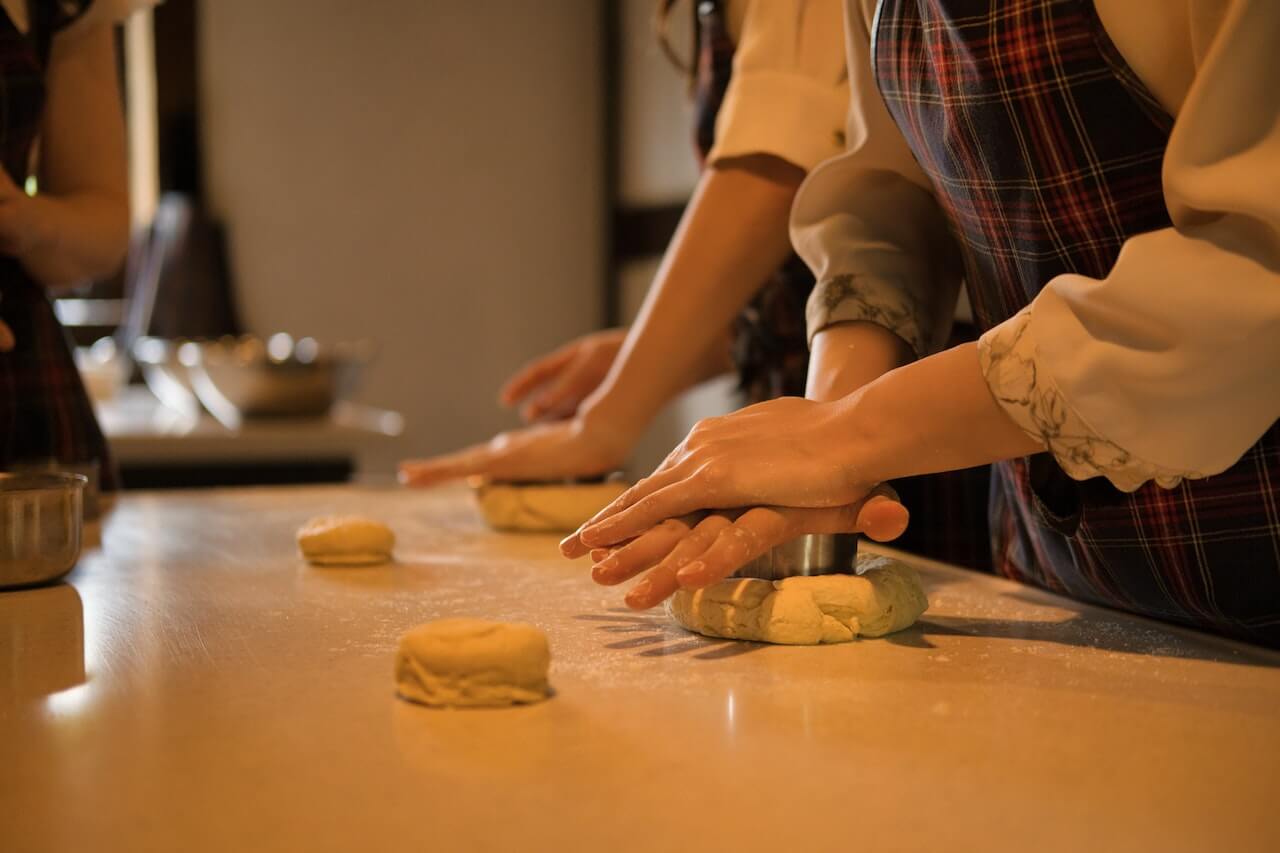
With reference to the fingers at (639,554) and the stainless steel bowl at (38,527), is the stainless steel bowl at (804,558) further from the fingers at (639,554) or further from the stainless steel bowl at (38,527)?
Answer: the stainless steel bowl at (38,527)

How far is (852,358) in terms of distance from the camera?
1166 mm

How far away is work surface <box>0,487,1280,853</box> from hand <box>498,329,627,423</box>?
2.69 feet

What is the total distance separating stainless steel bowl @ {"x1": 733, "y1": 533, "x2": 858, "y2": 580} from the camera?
1020mm

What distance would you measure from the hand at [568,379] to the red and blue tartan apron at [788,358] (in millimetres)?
251

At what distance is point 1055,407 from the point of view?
0.84 m

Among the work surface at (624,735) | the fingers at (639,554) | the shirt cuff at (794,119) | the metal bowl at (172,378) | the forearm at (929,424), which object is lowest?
the metal bowl at (172,378)

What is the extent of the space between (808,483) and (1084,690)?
237 millimetres

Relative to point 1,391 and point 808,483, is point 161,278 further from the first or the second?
point 808,483

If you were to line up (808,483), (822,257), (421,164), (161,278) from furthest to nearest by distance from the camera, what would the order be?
(421,164) < (161,278) < (822,257) < (808,483)

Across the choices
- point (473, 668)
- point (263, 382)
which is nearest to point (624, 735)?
point (473, 668)

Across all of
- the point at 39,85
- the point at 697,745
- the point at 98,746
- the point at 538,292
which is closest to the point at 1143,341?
the point at 697,745

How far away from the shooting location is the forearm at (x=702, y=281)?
153cm

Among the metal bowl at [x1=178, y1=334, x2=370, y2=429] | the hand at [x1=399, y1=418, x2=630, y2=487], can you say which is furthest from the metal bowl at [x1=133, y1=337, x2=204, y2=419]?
the hand at [x1=399, y1=418, x2=630, y2=487]

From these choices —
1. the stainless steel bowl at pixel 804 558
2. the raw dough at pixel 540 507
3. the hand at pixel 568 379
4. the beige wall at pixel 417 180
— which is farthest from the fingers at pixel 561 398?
the beige wall at pixel 417 180
